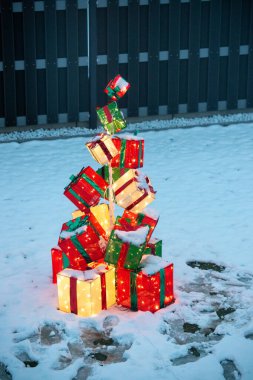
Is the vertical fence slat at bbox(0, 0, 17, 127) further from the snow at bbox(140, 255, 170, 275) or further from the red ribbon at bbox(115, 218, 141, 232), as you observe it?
the snow at bbox(140, 255, 170, 275)

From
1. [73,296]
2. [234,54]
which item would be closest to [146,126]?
[234,54]

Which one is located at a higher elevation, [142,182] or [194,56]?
[194,56]

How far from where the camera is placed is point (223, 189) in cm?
884

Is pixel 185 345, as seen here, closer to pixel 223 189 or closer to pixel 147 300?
pixel 147 300

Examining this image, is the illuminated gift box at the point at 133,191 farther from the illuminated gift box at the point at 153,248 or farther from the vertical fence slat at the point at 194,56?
the vertical fence slat at the point at 194,56

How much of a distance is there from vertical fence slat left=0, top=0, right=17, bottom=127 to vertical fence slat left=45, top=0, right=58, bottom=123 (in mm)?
529

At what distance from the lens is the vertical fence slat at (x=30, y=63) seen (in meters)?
10.6

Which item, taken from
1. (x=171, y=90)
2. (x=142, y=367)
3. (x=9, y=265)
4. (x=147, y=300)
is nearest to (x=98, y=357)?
(x=142, y=367)

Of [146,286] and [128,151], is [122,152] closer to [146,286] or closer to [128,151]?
[128,151]

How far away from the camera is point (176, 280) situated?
Result: 650 cm

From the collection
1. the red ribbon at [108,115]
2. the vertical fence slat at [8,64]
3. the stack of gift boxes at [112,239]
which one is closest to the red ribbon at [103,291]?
the stack of gift boxes at [112,239]

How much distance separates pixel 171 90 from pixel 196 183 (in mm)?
2895

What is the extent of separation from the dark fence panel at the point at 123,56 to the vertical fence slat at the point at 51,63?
0.05 feet

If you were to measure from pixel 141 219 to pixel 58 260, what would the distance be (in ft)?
2.92
